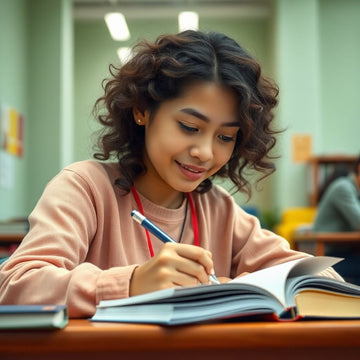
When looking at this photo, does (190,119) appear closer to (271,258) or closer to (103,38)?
(271,258)

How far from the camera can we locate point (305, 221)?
5770mm

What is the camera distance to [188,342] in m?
0.57

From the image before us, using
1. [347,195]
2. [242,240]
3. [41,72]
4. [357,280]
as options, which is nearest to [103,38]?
[41,72]

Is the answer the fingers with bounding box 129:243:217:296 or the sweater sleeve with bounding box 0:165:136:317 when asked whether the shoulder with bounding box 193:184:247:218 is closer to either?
the sweater sleeve with bounding box 0:165:136:317

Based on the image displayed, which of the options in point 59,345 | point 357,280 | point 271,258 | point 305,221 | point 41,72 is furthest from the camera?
point 41,72

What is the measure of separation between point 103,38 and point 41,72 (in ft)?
5.37

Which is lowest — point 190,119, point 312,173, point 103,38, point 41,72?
point 312,173

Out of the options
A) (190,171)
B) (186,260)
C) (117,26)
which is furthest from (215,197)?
(117,26)

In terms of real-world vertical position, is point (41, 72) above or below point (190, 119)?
above

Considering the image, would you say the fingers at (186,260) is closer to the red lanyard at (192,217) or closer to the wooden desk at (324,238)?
the red lanyard at (192,217)

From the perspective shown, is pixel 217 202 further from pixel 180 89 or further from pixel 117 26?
pixel 117 26

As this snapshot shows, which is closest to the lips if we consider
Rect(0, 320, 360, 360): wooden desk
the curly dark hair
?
the curly dark hair

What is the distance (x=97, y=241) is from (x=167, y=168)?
20cm

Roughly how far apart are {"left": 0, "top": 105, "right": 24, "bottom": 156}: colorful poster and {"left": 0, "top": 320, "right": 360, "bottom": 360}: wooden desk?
15.1 feet
